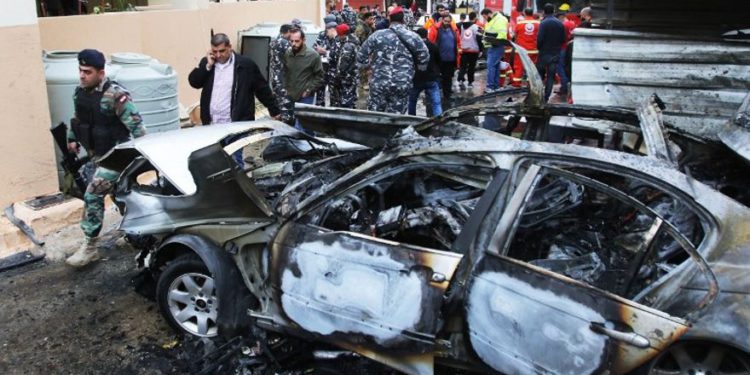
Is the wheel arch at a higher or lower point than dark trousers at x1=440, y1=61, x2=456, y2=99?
lower

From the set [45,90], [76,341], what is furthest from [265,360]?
[45,90]

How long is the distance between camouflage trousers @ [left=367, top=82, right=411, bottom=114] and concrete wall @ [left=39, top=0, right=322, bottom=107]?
10.3 ft

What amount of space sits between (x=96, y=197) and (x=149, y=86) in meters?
2.18

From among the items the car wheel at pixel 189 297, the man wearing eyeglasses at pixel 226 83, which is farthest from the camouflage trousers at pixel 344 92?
the car wheel at pixel 189 297

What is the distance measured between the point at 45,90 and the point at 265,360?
3.70 meters

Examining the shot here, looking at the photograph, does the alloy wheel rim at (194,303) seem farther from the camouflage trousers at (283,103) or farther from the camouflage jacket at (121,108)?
the camouflage trousers at (283,103)

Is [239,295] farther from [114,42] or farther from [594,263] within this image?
[114,42]

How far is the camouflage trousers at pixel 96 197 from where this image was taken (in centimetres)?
503

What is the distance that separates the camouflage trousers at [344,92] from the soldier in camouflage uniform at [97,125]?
3.69 meters

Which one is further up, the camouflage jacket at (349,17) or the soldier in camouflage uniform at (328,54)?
the camouflage jacket at (349,17)

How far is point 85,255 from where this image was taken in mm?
5242

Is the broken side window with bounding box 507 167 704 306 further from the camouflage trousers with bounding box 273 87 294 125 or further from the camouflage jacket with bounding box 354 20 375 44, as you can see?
the camouflage jacket with bounding box 354 20 375 44

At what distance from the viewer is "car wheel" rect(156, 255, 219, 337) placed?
155 inches

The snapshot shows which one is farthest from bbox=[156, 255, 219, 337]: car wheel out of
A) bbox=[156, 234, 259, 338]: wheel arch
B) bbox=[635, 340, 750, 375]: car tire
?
bbox=[635, 340, 750, 375]: car tire
